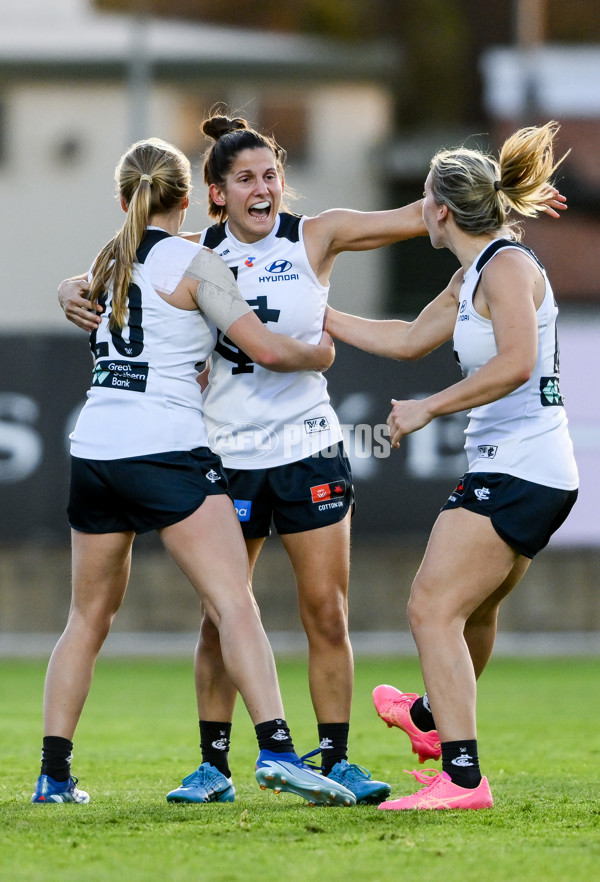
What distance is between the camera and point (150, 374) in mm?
A: 4449

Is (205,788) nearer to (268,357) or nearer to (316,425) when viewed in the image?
(316,425)

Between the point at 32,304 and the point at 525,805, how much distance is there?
18.0 metres

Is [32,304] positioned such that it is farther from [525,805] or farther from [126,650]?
[525,805]

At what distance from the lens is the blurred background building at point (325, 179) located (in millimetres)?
11398

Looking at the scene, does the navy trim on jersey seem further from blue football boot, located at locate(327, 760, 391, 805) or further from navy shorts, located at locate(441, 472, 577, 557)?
blue football boot, located at locate(327, 760, 391, 805)

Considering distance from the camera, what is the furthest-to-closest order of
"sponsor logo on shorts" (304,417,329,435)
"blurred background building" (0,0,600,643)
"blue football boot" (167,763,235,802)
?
"blurred background building" (0,0,600,643)
"sponsor logo on shorts" (304,417,329,435)
"blue football boot" (167,763,235,802)

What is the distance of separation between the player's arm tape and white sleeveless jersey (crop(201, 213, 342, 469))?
1.29 ft

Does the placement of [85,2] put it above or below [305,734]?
above

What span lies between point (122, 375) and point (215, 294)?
1.35 ft

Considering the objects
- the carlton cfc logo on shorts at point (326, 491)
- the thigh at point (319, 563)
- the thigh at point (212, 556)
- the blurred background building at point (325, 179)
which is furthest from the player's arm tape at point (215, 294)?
the blurred background building at point (325, 179)

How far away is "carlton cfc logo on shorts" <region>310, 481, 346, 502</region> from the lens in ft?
15.7

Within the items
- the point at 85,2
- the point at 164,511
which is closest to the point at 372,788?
the point at 164,511

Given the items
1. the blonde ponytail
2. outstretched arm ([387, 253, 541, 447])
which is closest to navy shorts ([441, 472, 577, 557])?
outstretched arm ([387, 253, 541, 447])

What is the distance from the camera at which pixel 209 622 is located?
479 cm
